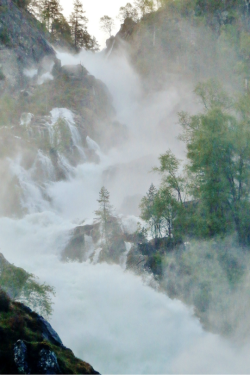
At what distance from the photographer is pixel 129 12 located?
292 feet

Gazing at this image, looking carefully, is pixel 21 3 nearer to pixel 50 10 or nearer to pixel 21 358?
pixel 50 10

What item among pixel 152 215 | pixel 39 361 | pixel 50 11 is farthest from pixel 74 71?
pixel 39 361

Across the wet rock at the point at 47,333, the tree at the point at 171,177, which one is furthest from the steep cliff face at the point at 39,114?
the wet rock at the point at 47,333

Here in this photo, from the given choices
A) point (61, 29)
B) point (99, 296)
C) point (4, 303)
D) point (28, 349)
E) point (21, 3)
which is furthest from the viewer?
point (61, 29)

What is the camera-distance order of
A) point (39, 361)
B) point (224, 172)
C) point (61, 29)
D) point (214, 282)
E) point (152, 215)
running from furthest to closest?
point (61, 29), point (152, 215), point (224, 172), point (214, 282), point (39, 361)

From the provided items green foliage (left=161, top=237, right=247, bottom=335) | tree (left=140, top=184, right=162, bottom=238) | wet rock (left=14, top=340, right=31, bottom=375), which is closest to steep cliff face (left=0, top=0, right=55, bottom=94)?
tree (left=140, top=184, right=162, bottom=238)

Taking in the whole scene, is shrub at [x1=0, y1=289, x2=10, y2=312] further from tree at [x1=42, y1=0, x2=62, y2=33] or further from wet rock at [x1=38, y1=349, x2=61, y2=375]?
tree at [x1=42, y1=0, x2=62, y2=33]

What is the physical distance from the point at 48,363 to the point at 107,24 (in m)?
103

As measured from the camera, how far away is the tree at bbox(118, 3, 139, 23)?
88250mm

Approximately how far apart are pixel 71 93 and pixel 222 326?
52681mm

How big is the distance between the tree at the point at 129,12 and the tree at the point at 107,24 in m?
7.72

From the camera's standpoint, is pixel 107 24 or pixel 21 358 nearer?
pixel 21 358

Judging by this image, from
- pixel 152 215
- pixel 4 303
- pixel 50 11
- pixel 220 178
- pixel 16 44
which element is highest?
pixel 50 11

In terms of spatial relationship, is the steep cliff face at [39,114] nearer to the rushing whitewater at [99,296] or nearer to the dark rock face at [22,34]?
the dark rock face at [22,34]
